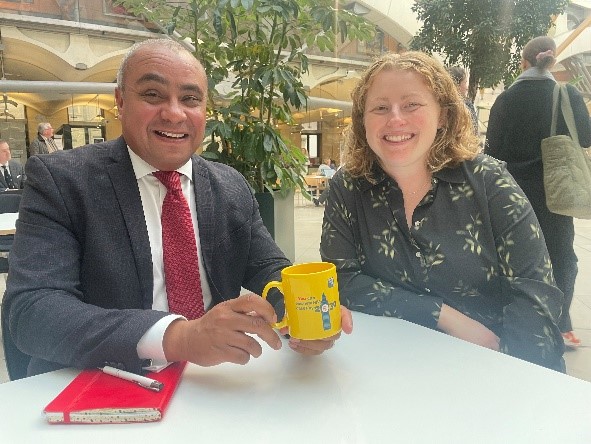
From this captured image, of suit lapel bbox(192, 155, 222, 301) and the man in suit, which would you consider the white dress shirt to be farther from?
the man in suit

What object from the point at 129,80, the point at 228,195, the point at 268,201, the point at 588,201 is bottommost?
the point at 268,201

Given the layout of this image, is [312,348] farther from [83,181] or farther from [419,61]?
[419,61]

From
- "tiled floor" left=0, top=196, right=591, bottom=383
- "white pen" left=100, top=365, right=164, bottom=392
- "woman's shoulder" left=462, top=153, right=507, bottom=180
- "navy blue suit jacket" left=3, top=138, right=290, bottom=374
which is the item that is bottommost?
"tiled floor" left=0, top=196, right=591, bottom=383

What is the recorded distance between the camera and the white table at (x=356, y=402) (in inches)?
27.2

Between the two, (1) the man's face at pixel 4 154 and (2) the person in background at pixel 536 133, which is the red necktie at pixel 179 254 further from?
(1) the man's face at pixel 4 154

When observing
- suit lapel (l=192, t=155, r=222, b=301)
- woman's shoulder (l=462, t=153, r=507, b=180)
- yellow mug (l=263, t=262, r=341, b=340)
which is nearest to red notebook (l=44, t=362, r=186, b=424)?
yellow mug (l=263, t=262, r=341, b=340)

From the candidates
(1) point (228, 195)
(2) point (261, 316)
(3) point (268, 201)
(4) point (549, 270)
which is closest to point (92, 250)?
(1) point (228, 195)

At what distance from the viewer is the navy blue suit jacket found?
92 centimetres

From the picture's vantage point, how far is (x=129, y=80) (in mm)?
1279

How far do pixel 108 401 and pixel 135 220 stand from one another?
54cm

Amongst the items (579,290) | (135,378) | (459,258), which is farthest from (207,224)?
(579,290)

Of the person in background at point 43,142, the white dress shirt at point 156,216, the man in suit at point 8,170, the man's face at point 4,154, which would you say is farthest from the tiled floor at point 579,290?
the person in background at point 43,142

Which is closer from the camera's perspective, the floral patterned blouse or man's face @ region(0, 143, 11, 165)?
the floral patterned blouse

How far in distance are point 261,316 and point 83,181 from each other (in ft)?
2.03
